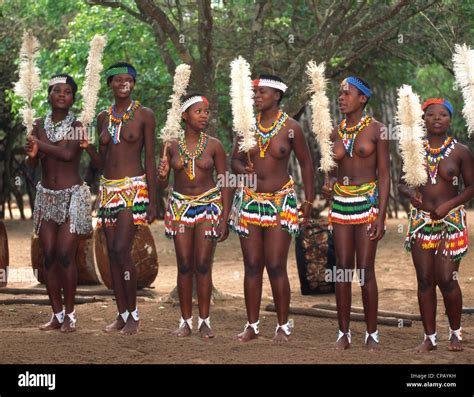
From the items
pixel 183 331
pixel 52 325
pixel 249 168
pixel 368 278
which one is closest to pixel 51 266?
pixel 52 325

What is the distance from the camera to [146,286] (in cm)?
1059

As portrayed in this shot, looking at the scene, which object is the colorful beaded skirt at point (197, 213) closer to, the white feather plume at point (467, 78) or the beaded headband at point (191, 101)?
the beaded headband at point (191, 101)

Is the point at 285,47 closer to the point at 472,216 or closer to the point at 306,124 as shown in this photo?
the point at 306,124

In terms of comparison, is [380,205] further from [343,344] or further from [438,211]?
[343,344]

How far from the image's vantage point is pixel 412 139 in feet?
21.0

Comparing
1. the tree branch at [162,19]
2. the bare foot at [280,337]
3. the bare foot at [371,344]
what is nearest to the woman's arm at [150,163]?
the bare foot at [280,337]

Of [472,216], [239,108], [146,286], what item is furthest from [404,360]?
[472,216]

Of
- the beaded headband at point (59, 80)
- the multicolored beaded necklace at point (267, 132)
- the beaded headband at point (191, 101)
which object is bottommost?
the multicolored beaded necklace at point (267, 132)

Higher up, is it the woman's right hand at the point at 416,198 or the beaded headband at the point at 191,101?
the beaded headband at the point at 191,101

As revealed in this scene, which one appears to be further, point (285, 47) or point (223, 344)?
point (285, 47)

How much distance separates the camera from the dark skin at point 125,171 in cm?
725

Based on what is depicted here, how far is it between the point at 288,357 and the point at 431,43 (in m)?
9.74

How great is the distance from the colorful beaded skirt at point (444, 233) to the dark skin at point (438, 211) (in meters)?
0.04

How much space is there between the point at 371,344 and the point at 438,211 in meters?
1.07
